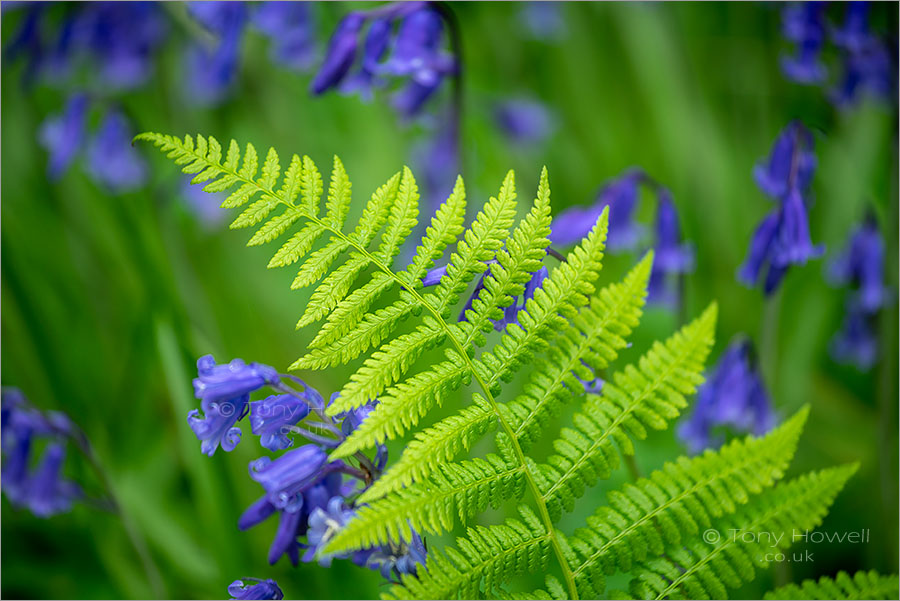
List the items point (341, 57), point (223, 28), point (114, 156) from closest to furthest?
point (341, 57), point (223, 28), point (114, 156)

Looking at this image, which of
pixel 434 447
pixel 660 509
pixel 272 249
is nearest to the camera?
pixel 434 447

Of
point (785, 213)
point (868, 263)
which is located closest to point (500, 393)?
point (785, 213)

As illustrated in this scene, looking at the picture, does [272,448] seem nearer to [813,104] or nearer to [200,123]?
[200,123]

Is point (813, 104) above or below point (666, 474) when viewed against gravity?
above

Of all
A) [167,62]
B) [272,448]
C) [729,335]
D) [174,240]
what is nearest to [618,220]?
[729,335]

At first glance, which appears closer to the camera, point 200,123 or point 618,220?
point 618,220

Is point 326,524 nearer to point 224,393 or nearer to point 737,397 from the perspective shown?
point 224,393

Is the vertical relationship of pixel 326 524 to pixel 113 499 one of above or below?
above

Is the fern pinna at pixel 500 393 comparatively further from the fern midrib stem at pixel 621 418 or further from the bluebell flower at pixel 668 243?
the bluebell flower at pixel 668 243
